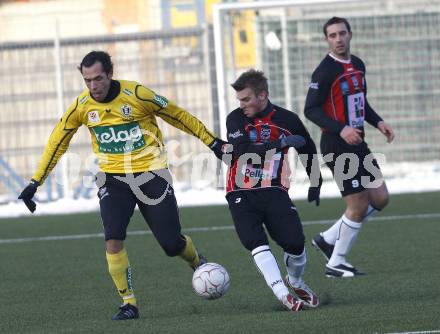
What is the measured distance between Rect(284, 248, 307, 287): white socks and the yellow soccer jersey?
97cm

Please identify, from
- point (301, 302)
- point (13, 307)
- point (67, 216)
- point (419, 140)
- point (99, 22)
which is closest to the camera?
point (301, 302)

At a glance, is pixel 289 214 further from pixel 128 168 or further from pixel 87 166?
pixel 87 166

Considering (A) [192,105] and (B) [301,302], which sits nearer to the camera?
(B) [301,302]

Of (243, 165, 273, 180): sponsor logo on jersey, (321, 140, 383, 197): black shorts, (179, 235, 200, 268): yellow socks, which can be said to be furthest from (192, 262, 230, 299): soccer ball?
(321, 140, 383, 197): black shorts

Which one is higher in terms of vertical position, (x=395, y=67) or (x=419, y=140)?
(x=395, y=67)

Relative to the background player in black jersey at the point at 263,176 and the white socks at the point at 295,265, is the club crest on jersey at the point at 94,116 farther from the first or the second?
the white socks at the point at 295,265

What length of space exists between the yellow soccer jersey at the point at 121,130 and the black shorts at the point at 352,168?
1.59 metres

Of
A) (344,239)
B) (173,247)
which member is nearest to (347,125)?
(344,239)

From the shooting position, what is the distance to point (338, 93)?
367 inches

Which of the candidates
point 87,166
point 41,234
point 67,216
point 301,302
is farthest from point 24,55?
point 301,302

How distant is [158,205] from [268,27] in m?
11.3

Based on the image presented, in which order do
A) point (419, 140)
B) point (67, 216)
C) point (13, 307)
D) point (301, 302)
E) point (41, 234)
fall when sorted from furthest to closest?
point (419, 140) < point (67, 216) < point (41, 234) < point (13, 307) < point (301, 302)

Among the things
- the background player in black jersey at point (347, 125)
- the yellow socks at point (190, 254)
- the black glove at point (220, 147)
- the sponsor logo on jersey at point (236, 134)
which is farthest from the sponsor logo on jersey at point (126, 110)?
the background player in black jersey at point (347, 125)

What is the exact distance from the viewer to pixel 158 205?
8070 millimetres
